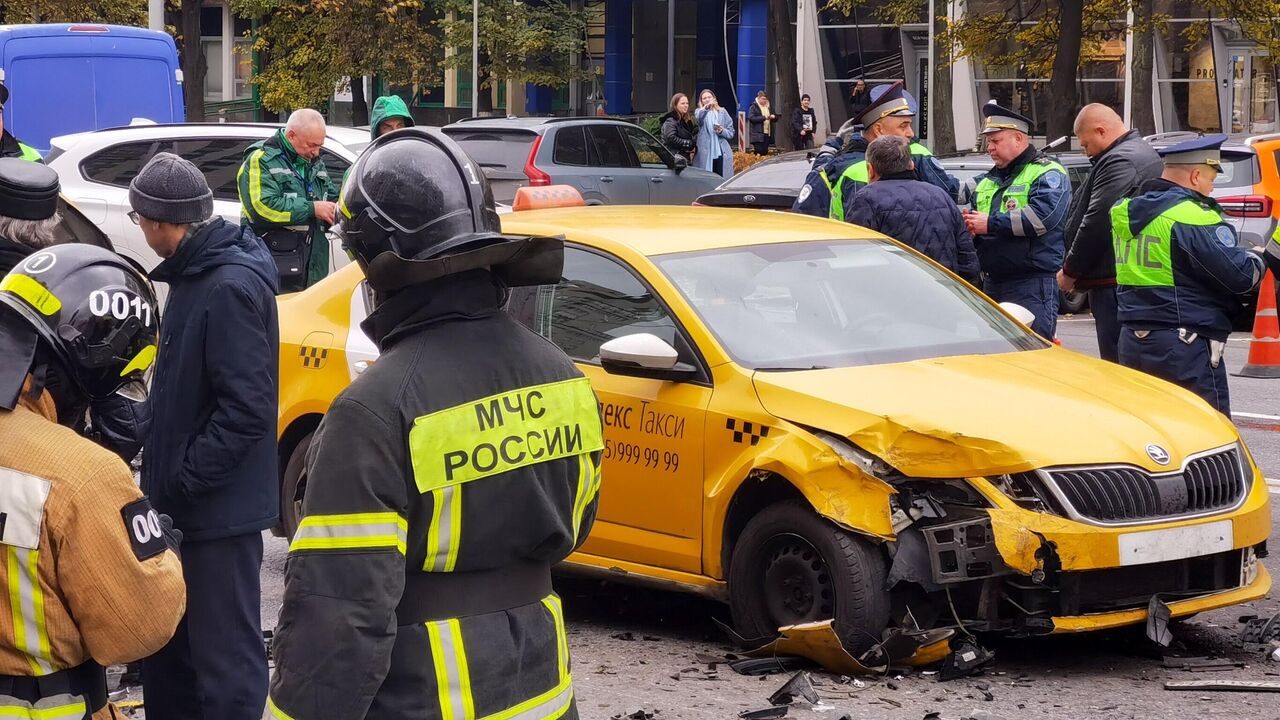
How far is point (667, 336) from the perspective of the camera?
608 centimetres

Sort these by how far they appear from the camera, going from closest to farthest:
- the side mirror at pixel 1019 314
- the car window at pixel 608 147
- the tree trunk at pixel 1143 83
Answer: the side mirror at pixel 1019 314 < the car window at pixel 608 147 < the tree trunk at pixel 1143 83

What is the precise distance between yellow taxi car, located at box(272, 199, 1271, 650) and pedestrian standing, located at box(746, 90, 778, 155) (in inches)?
956

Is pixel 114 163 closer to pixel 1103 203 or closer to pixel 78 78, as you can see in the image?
pixel 78 78

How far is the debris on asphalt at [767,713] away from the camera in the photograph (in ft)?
16.7

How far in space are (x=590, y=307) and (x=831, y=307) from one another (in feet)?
3.05

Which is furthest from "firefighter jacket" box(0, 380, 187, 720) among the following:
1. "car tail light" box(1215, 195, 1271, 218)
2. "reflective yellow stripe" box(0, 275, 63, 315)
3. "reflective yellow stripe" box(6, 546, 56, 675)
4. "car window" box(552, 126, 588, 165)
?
"car window" box(552, 126, 588, 165)

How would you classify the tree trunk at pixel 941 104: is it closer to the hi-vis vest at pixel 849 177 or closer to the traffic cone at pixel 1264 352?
the traffic cone at pixel 1264 352

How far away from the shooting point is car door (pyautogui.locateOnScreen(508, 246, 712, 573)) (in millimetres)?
5891

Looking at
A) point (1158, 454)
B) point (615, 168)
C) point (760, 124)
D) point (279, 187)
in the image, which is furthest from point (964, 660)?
point (760, 124)

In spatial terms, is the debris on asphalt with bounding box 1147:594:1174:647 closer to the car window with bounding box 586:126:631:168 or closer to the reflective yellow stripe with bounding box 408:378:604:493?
the reflective yellow stripe with bounding box 408:378:604:493

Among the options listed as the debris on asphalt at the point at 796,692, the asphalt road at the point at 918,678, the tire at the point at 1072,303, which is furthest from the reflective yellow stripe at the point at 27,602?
the tire at the point at 1072,303

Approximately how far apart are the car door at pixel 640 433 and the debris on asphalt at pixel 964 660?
96 centimetres

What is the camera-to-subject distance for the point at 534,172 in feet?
57.5

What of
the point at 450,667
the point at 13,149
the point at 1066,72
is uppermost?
the point at 1066,72
